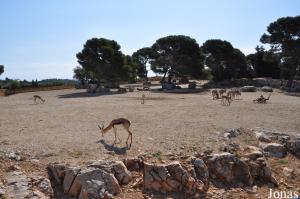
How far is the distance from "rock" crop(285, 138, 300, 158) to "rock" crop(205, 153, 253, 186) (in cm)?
375

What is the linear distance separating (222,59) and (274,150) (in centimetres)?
5862

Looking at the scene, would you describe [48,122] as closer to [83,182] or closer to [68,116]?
[68,116]

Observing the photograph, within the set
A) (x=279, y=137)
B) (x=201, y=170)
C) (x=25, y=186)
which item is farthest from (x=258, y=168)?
(x=25, y=186)

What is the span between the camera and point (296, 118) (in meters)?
26.4

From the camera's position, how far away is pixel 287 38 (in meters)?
61.6

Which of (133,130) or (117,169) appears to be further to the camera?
(133,130)

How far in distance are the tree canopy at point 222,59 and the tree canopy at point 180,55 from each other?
558 cm

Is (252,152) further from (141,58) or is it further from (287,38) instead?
(141,58)

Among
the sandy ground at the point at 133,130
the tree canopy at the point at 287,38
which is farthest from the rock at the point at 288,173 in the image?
the tree canopy at the point at 287,38

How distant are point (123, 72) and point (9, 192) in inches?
2111

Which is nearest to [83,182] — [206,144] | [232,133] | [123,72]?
[206,144]

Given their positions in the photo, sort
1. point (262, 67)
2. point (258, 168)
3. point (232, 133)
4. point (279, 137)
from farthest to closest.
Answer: point (262, 67)
point (232, 133)
point (279, 137)
point (258, 168)

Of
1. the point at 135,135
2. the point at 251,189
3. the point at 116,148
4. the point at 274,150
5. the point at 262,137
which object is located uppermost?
the point at 135,135

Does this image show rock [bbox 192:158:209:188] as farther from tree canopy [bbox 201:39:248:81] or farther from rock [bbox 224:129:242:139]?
tree canopy [bbox 201:39:248:81]
